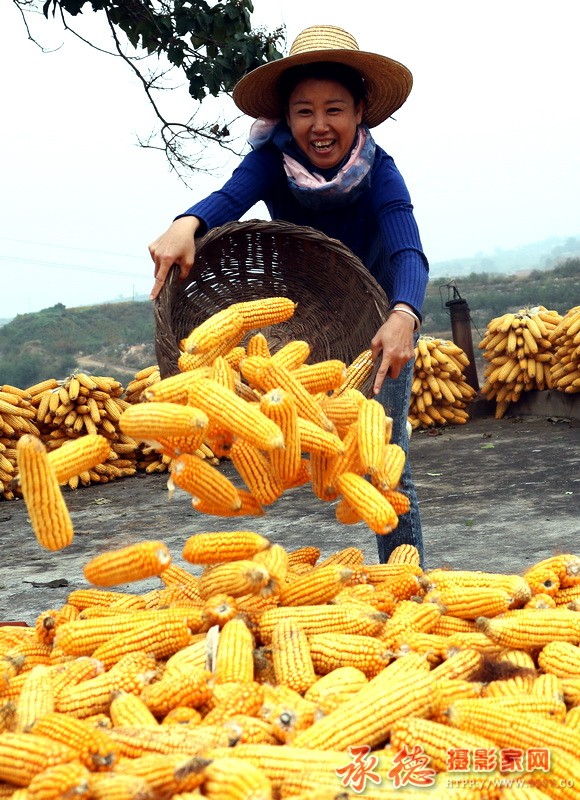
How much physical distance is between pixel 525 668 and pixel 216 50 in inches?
273

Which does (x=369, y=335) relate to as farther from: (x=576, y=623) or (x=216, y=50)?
(x=216, y=50)

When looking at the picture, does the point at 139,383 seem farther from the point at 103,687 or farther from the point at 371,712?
the point at 371,712

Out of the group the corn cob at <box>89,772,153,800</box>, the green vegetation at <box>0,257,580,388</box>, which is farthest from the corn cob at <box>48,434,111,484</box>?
the green vegetation at <box>0,257,580,388</box>

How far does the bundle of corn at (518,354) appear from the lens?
37.9 feet

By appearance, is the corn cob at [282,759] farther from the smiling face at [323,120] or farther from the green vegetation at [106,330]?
the green vegetation at [106,330]

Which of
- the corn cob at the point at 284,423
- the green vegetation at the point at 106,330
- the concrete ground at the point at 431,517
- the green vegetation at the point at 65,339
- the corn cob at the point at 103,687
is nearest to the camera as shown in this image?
the corn cob at the point at 103,687

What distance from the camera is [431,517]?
6840 millimetres

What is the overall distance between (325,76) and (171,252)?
119 centimetres

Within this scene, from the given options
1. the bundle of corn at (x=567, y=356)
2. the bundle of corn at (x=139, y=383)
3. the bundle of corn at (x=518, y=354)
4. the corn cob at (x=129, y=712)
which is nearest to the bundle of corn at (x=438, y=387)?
the bundle of corn at (x=518, y=354)

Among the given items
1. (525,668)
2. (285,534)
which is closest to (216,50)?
(285,534)

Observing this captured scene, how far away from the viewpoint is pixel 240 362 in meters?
3.49

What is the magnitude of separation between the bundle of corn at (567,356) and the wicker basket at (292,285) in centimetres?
677

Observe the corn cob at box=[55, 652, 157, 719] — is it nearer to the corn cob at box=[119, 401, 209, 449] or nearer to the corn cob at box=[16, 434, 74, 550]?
the corn cob at box=[16, 434, 74, 550]

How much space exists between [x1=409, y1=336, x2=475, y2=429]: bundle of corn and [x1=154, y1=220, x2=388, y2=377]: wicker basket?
7.32 m
